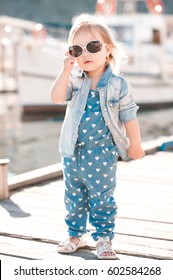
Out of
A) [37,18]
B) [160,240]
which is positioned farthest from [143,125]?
[37,18]

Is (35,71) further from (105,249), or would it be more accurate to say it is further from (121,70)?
(105,249)

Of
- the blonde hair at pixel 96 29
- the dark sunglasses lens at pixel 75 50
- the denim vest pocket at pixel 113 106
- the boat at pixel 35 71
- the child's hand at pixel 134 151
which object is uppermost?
the boat at pixel 35 71

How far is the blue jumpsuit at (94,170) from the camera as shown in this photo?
3.11m

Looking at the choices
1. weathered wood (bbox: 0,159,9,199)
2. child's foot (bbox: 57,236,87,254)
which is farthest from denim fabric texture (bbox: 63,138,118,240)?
weathered wood (bbox: 0,159,9,199)

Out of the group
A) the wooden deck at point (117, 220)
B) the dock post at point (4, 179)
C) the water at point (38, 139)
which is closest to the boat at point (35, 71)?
the water at point (38, 139)

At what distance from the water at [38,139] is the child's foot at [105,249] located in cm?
618

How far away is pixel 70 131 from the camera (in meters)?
3.12

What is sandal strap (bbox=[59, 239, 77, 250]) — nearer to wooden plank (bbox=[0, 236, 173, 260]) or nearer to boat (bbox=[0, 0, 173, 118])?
wooden plank (bbox=[0, 236, 173, 260])

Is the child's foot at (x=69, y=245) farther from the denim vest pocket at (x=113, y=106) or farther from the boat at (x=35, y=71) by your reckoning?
the boat at (x=35, y=71)

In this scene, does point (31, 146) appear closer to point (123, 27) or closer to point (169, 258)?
point (123, 27)

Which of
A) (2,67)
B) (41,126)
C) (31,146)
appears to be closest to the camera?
(31,146)

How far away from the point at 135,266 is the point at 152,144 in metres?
4.05

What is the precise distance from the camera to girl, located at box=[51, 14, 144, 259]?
3064 millimetres

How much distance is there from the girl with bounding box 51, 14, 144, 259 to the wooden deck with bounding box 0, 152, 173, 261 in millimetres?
259
